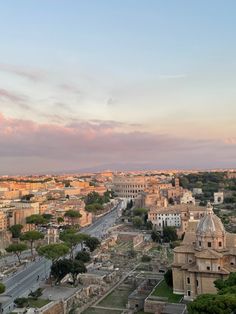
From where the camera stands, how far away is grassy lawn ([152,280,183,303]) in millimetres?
30562

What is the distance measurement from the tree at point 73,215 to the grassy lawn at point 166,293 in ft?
116

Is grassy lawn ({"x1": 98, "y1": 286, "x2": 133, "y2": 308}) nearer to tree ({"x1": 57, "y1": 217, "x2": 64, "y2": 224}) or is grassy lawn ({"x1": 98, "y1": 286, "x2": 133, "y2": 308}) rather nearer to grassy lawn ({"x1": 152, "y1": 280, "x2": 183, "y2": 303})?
grassy lawn ({"x1": 152, "y1": 280, "x2": 183, "y2": 303})

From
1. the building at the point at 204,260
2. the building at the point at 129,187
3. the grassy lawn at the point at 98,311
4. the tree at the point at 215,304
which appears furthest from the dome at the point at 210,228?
the building at the point at 129,187

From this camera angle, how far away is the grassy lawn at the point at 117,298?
31984mm

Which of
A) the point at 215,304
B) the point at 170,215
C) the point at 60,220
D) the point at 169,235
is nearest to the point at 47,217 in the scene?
the point at 60,220

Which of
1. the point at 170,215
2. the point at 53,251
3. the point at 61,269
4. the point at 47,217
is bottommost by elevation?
the point at 61,269

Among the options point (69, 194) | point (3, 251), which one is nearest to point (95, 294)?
point (3, 251)

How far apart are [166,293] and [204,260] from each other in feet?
13.7

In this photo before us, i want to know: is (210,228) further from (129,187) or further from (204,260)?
(129,187)

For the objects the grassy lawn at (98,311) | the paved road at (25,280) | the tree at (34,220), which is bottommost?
the grassy lawn at (98,311)

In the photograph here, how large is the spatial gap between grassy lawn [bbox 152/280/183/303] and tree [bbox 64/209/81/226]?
35310 millimetres

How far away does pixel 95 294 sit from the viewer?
110 feet

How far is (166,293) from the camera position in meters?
32.0

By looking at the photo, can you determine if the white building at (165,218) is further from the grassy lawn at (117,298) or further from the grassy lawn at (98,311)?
the grassy lawn at (98,311)
